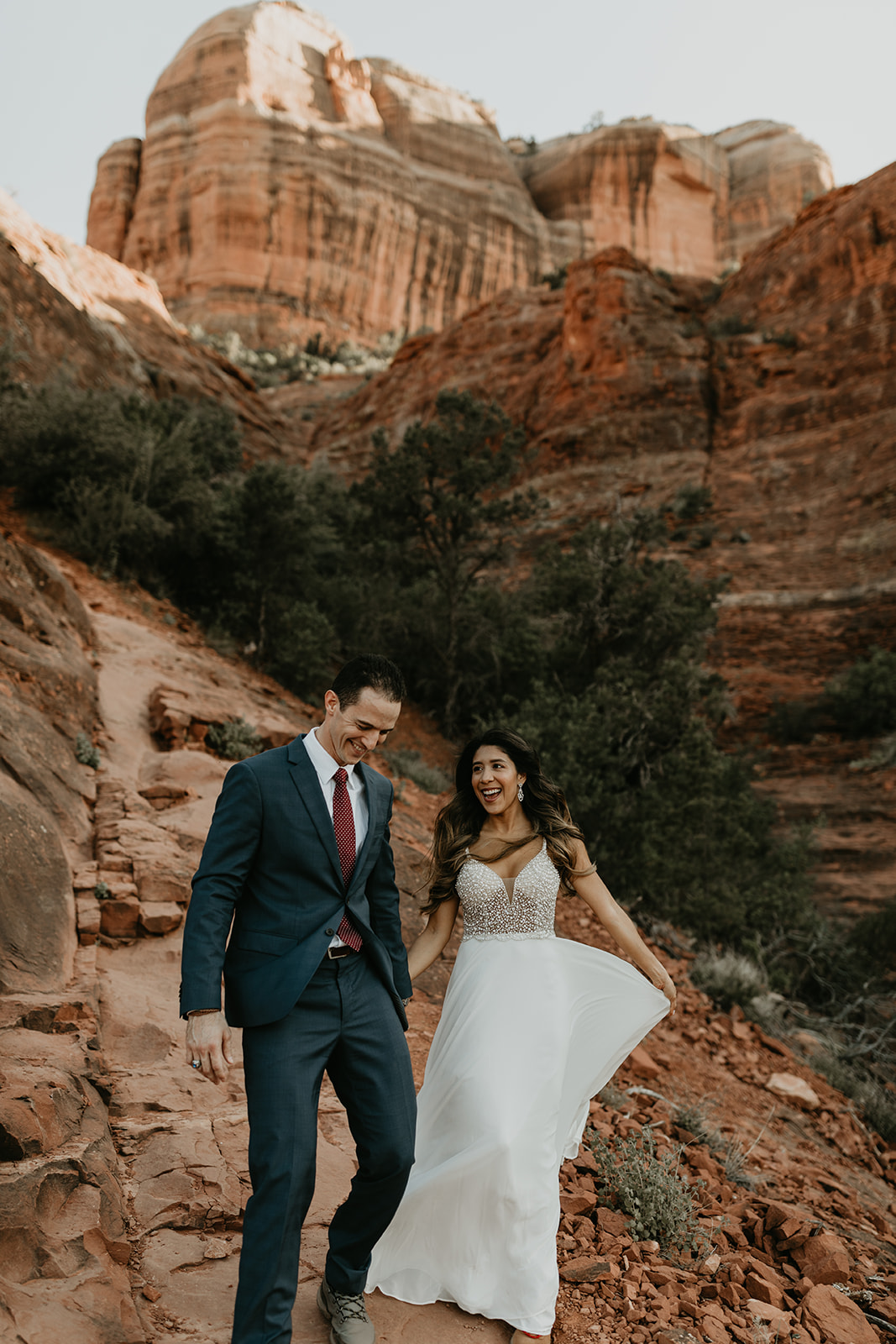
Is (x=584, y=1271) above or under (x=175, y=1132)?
under

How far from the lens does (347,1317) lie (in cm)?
246

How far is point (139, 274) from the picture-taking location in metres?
30.9

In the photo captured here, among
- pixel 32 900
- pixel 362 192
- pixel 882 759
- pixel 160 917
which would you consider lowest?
pixel 882 759

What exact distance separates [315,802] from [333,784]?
0.38 feet

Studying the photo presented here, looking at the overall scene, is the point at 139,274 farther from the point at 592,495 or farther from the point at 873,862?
the point at 873,862

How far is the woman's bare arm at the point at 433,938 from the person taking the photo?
123 inches

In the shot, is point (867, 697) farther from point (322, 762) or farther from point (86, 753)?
point (322, 762)

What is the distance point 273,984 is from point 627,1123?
120 inches

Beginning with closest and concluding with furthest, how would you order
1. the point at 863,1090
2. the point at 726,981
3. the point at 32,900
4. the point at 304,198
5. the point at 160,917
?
the point at 32,900
the point at 160,917
the point at 863,1090
the point at 726,981
the point at 304,198

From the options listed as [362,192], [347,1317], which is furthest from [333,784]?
[362,192]

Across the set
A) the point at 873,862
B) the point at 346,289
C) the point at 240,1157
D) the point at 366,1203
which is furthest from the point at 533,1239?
the point at 346,289

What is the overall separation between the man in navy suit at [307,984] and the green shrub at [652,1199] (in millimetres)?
1474

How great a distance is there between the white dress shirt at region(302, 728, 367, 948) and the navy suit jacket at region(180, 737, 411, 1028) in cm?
4

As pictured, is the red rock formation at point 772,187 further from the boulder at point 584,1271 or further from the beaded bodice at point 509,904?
the boulder at point 584,1271
